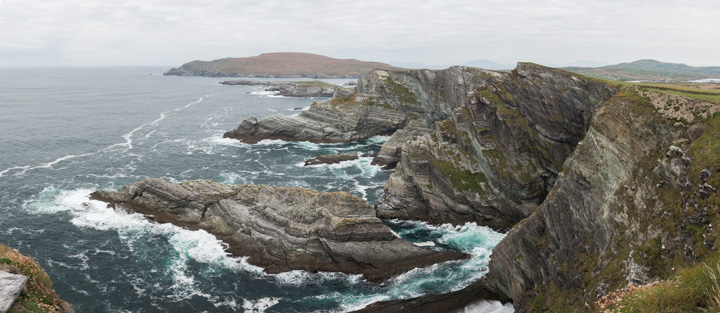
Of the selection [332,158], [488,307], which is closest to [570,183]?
[488,307]

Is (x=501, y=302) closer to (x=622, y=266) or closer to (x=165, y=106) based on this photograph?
(x=622, y=266)

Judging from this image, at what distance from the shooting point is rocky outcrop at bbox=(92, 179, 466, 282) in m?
45.8

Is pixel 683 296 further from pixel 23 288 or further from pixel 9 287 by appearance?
pixel 23 288

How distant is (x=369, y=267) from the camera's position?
→ 45531mm

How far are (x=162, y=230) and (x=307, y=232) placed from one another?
21720mm

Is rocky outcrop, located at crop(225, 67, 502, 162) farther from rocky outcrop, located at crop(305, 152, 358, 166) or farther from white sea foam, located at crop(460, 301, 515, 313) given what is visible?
white sea foam, located at crop(460, 301, 515, 313)

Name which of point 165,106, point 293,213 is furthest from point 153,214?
point 165,106

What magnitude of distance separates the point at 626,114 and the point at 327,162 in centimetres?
6366

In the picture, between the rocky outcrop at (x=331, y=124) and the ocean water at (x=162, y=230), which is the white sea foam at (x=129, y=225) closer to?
the ocean water at (x=162, y=230)

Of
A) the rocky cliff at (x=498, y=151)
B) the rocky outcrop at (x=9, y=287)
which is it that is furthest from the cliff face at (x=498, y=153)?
the rocky outcrop at (x=9, y=287)

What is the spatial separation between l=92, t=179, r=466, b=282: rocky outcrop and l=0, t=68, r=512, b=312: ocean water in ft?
5.05

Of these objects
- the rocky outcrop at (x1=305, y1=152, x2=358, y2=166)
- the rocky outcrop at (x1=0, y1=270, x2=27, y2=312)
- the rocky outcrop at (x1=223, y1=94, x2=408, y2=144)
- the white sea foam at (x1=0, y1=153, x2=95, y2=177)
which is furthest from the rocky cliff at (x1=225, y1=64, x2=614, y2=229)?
the white sea foam at (x1=0, y1=153, x2=95, y2=177)

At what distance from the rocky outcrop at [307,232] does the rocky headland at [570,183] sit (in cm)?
767

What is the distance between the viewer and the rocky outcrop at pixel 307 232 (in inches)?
1802
